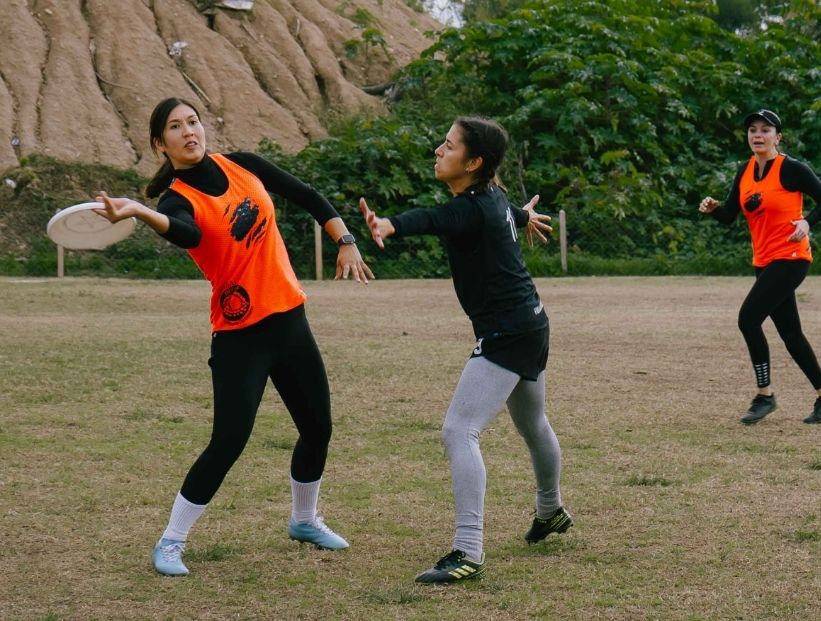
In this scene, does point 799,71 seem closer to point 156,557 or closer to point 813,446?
point 813,446

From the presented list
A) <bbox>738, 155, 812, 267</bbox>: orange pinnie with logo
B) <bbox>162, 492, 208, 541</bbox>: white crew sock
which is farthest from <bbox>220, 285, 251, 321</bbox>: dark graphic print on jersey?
<bbox>738, 155, 812, 267</bbox>: orange pinnie with logo

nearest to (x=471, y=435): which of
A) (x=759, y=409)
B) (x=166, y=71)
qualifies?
(x=759, y=409)

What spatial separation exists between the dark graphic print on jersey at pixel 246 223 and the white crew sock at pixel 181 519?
3.63ft

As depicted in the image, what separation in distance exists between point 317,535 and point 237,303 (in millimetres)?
1117

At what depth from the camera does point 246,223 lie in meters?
4.92

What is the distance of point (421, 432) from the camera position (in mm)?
7777

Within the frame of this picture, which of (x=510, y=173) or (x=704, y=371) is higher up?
(x=510, y=173)

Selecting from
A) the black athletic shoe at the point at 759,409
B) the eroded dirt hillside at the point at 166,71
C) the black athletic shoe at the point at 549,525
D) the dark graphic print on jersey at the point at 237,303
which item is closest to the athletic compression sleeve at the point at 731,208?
the black athletic shoe at the point at 759,409

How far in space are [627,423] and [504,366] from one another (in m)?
3.52

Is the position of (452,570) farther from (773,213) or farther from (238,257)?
(773,213)

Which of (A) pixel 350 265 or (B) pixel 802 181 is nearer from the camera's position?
(A) pixel 350 265

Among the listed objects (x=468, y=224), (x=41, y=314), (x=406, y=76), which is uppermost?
(x=406, y=76)

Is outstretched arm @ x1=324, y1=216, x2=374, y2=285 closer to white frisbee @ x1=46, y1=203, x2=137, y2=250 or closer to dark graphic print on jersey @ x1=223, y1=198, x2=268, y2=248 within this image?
dark graphic print on jersey @ x1=223, y1=198, x2=268, y2=248

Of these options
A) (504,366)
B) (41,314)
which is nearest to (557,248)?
(41,314)
